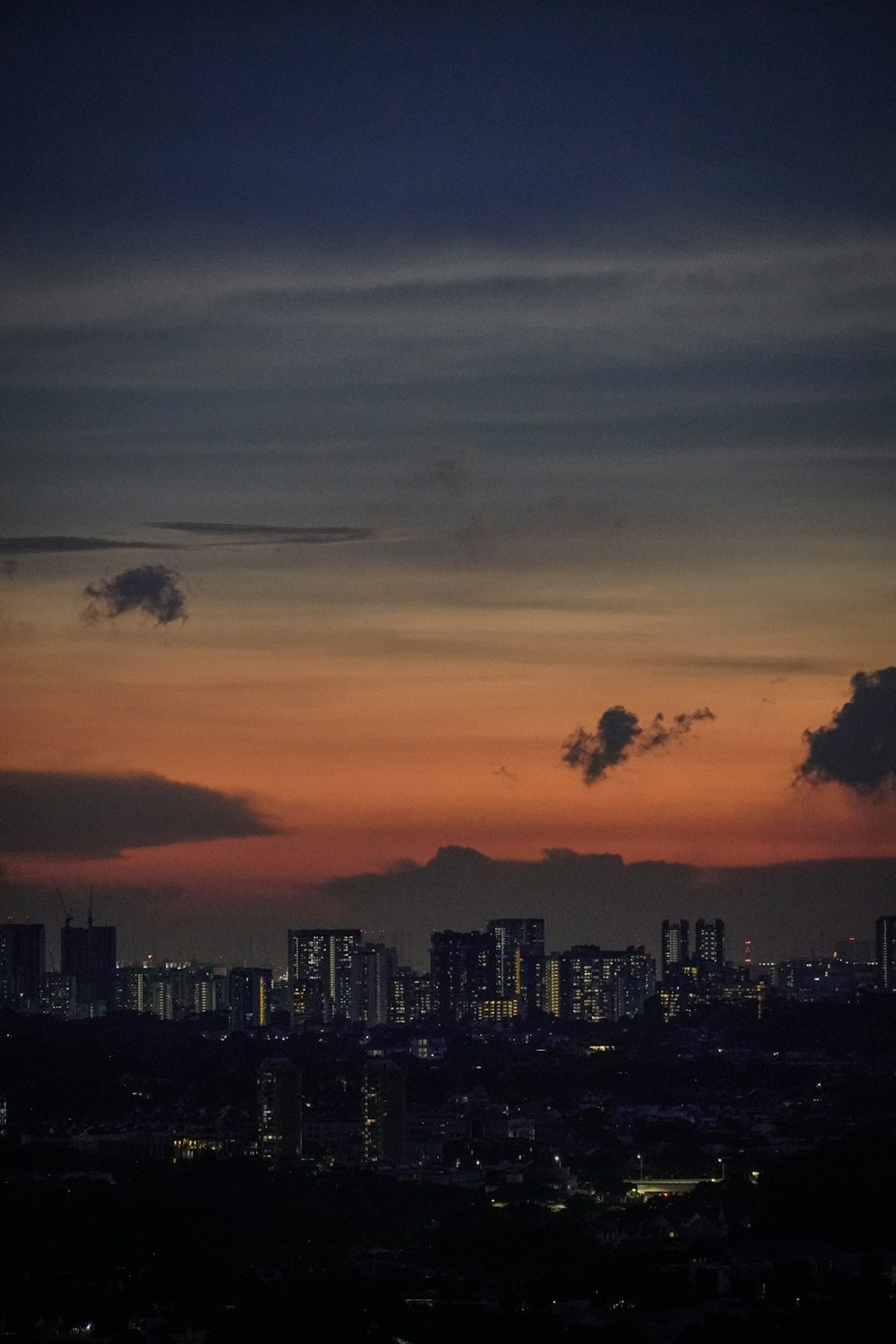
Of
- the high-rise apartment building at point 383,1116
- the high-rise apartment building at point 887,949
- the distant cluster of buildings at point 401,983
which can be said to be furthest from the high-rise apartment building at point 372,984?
the high-rise apartment building at point 383,1116

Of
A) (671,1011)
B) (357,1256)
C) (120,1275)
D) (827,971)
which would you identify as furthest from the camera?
(827,971)

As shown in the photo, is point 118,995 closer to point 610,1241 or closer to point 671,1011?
point 671,1011

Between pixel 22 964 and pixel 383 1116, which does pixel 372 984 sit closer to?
pixel 22 964

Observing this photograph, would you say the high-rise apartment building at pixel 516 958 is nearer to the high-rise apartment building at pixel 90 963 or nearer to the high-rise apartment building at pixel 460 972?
the high-rise apartment building at pixel 460 972

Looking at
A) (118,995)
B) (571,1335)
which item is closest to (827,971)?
(118,995)

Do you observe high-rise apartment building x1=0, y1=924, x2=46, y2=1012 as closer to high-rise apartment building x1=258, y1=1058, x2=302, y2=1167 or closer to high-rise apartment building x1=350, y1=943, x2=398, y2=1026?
high-rise apartment building x1=350, y1=943, x2=398, y2=1026

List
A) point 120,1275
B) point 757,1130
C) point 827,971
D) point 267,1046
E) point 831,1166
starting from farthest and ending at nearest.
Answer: point 827,971 → point 267,1046 → point 757,1130 → point 831,1166 → point 120,1275

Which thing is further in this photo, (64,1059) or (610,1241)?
(64,1059)

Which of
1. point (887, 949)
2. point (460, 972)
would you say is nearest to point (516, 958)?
point (460, 972)
